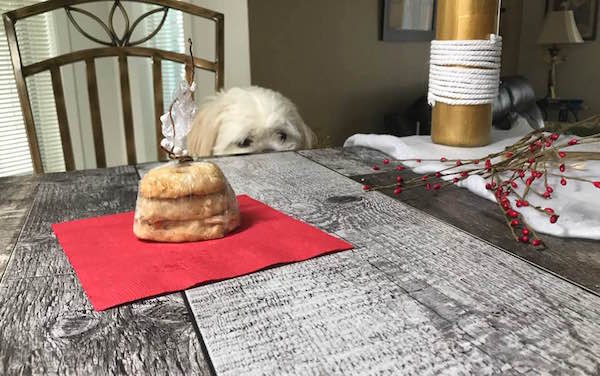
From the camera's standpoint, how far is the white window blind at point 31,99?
2.61 metres

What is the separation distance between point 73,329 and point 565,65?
4.84 meters

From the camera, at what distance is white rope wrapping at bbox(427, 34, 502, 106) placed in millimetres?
878

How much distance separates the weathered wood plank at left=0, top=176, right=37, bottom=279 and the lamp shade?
4.25m

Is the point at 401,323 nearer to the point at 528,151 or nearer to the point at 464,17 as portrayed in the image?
the point at 528,151

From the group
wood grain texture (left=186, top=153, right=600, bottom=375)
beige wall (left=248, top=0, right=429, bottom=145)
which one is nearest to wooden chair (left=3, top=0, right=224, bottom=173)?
wood grain texture (left=186, top=153, right=600, bottom=375)

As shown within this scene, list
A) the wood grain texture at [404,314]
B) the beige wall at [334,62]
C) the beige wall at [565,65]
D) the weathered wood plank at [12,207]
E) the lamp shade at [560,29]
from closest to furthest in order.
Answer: the wood grain texture at [404,314]
the weathered wood plank at [12,207]
the beige wall at [334,62]
the lamp shade at [560,29]
the beige wall at [565,65]

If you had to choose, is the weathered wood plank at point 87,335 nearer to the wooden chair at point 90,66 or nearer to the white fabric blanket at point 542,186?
the white fabric blanket at point 542,186

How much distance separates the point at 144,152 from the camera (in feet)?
10.6

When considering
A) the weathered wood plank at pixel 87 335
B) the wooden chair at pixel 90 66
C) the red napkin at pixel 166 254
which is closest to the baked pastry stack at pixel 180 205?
the red napkin at pixel 166 254

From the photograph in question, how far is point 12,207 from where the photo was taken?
655 millimetres

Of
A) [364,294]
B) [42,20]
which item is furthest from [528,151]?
[42,20]

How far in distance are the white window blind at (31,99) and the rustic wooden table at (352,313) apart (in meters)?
2.44

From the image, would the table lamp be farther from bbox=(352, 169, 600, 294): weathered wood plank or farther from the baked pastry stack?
the baked pastry stack

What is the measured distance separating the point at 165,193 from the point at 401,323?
0.88ft
